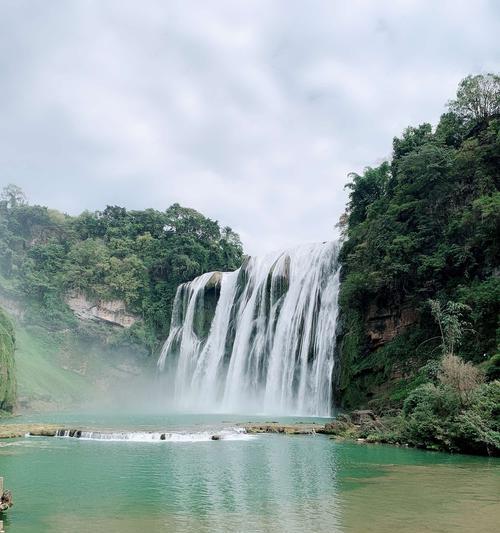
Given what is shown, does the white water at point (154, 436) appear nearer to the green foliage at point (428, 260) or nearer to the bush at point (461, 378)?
the bush at point (461, 378)

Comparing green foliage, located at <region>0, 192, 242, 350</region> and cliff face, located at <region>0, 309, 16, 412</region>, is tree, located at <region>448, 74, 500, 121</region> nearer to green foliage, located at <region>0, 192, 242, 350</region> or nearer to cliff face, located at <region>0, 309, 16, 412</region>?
cliff face, located at <region>0, 309, 16, 412</region>

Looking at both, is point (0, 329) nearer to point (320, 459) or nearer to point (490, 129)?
point (320, 459)

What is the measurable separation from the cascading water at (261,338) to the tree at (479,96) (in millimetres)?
11585

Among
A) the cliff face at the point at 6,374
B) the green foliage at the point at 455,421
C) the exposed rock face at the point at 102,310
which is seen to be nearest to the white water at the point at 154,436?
the green foliage at the point at 455,421

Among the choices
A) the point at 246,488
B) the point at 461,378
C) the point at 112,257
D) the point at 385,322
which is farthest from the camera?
the point at 112,257

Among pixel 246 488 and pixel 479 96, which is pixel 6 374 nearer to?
pixel 246 488

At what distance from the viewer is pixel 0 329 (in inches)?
1389

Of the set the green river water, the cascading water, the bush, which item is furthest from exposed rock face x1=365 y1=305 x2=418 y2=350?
the green river water

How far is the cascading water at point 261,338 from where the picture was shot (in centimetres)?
3341

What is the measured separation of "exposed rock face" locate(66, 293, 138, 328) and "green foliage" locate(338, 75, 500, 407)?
3234 centimetres

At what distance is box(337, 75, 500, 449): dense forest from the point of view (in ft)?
76.2

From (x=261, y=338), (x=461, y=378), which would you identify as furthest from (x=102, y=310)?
(x=461, y=378)

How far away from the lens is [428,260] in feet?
84.3

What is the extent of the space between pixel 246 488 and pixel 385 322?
61.7ft
